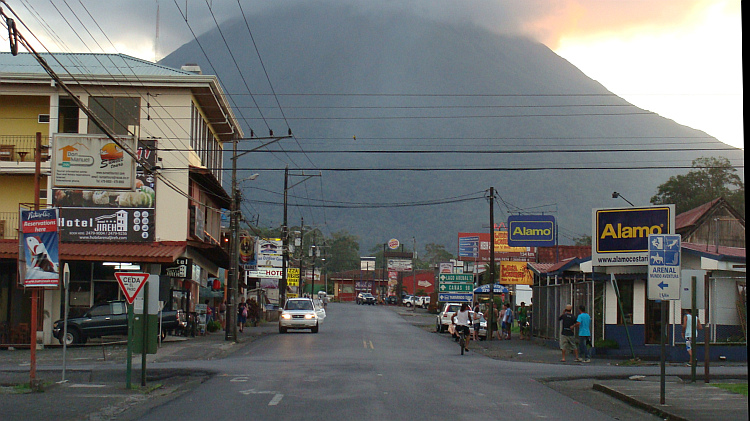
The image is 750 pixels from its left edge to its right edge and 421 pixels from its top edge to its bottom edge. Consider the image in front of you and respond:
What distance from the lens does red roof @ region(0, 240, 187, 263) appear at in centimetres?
3158

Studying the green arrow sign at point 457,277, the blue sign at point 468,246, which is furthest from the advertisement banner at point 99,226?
the blue sign at point 468,246

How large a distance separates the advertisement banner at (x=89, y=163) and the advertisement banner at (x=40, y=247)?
5079 millimetres

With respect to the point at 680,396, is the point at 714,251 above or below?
above

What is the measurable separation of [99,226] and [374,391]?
21627mm

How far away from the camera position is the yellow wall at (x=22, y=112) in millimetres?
35094

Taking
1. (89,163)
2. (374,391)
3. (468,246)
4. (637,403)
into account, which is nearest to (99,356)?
(89,163)

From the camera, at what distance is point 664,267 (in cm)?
1562

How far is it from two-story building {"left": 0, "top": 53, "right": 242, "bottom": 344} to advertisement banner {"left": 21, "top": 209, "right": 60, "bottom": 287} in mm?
15391

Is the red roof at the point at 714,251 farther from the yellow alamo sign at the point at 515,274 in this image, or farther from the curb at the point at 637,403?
the yellow alamo sign at the point at 515,274

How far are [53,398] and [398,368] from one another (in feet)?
29.8

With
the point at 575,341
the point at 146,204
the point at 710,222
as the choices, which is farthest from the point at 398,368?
the point at 710,222

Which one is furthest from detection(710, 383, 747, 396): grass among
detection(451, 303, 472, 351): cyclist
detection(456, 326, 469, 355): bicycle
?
detection(451, 303, 472, 351): cyclist

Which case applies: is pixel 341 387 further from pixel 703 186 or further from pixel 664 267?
pixel 703 186

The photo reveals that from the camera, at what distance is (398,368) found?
835 inches
